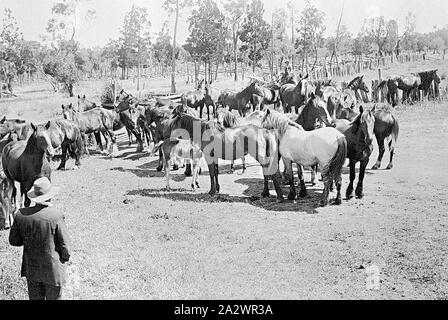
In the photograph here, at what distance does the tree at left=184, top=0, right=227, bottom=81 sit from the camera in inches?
1345

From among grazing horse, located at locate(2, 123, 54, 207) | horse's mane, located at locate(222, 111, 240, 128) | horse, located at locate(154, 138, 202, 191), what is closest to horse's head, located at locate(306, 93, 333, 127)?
horse's mane, located at locate(222, 111, 240, 128)

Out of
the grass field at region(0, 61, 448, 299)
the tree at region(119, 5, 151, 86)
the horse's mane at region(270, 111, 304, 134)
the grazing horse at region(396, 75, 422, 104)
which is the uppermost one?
the tree at region(119, 5, 151, 86)

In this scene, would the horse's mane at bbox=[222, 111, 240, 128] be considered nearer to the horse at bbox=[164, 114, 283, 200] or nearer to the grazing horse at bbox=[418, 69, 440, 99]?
the horse at bbox=[164, 114, 283, 200]

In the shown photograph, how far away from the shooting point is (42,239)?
5.13 meters

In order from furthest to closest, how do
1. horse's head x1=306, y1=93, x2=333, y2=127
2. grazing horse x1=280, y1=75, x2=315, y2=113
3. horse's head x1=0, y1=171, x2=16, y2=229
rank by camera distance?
1. grazing horse x1=280, y1=75, x2=315, y2=113
2. horse's head x1=306, y1=93, x2=333, y2=127
3. horse's head x1=0, y1=171, x2=16, y2=229

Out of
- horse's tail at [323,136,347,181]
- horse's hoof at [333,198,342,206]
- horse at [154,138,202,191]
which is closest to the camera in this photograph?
horse's tail at [323,136,347,181]

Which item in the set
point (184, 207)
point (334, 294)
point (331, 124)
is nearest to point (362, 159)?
point (331, 124)

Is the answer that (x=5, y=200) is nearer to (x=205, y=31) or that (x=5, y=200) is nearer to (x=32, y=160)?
(x=32, y=160)

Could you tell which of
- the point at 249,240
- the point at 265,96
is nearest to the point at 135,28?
the point at 265,96

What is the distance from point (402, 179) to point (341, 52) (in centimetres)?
6593

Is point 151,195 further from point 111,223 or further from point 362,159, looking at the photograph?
point 362,159

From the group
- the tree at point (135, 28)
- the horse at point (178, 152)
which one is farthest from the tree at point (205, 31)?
the horse at point (178, 152)

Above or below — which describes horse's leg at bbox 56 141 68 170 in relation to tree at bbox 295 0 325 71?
below

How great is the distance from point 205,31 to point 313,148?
28115mm
